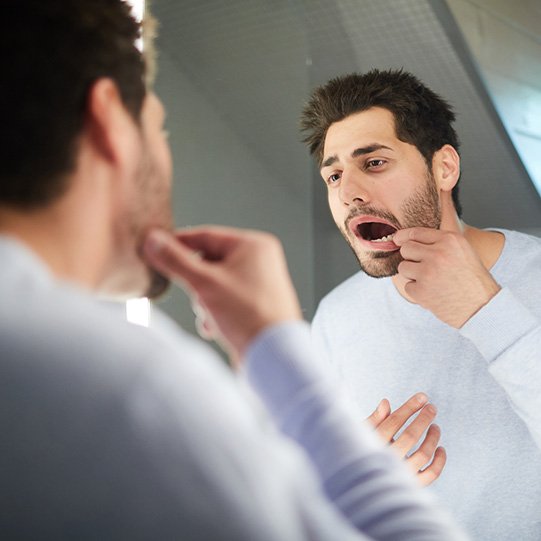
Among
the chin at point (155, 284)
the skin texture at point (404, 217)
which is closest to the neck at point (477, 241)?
the skin texture at point (404, 217)

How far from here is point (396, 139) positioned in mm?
1128

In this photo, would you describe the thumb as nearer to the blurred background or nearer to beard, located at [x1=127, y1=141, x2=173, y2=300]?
→ beard, located at [x1=127, y1=141, x2=173, y2=300]

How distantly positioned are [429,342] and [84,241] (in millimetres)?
769

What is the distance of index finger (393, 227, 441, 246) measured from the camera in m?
1.08

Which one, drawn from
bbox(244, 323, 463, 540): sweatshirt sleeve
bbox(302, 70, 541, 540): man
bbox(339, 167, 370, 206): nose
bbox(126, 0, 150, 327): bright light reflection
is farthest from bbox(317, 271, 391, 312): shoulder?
bbox(244, 323, 463, 540): sweatshirt sleeve

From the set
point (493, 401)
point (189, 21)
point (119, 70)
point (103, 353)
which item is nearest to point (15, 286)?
point (103, 353)

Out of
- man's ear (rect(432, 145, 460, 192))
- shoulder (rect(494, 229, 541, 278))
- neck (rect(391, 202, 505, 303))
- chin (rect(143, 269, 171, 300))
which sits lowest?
chin (rect(143, 269, 171, 300))

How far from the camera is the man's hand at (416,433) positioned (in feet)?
3.29

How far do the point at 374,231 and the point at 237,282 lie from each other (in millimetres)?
781

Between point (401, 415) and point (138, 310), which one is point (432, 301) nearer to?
point (401, 415)

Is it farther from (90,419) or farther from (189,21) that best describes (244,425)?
(189,21)

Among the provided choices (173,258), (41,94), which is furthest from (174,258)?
(41,94)

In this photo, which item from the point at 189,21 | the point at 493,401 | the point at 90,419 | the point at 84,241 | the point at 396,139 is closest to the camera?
the point at 90,419

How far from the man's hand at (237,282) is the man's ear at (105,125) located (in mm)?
54
